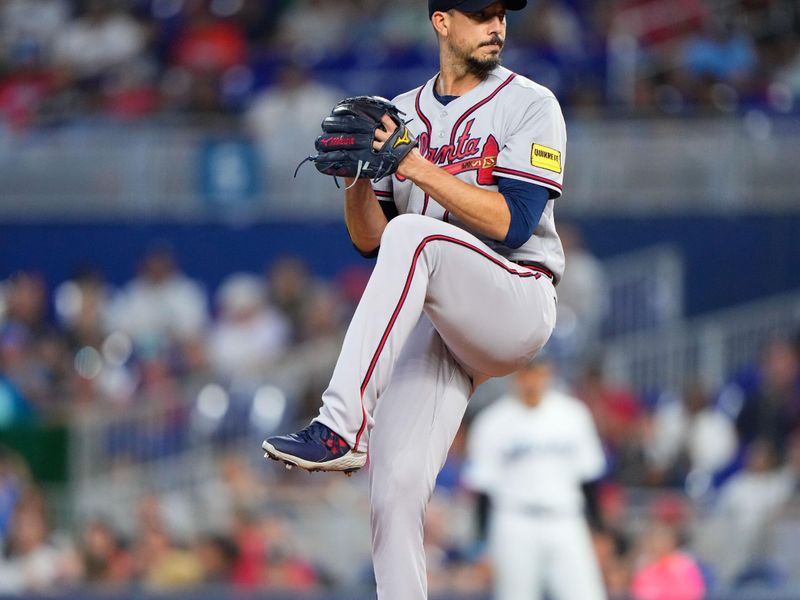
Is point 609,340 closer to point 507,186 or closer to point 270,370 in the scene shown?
point 270,370

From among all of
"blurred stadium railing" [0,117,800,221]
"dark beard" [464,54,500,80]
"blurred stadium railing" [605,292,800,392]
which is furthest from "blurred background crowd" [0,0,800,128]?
"dark beard" [464,54,500,80]

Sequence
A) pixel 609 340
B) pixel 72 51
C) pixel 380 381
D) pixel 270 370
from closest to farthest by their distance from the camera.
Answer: pixel 380 381 < pixel 270 370 < pixel 609 340 < pixel 72 51

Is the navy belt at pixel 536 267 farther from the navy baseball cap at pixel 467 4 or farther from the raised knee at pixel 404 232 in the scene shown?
the navy baseball cap at pixel 467 4

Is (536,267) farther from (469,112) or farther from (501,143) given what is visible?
(469,112)

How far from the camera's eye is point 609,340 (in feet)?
38.8

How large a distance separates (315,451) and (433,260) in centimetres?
64

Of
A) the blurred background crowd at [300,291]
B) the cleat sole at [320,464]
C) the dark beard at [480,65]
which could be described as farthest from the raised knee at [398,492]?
the blurred background crowd at [300,291]

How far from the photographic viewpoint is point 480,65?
469cm

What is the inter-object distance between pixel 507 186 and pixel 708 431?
6063 millimetres

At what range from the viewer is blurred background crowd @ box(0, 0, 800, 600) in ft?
31.6

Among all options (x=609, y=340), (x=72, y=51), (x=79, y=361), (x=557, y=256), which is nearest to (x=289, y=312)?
(x=79, y=361)

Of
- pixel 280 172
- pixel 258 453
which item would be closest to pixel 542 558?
pixel 258 453

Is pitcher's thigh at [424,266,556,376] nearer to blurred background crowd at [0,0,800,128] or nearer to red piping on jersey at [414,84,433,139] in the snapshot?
red piping on jersey at [414,84,433,139]

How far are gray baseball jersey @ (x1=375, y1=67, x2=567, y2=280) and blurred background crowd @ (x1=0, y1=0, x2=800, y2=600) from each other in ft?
13.6
